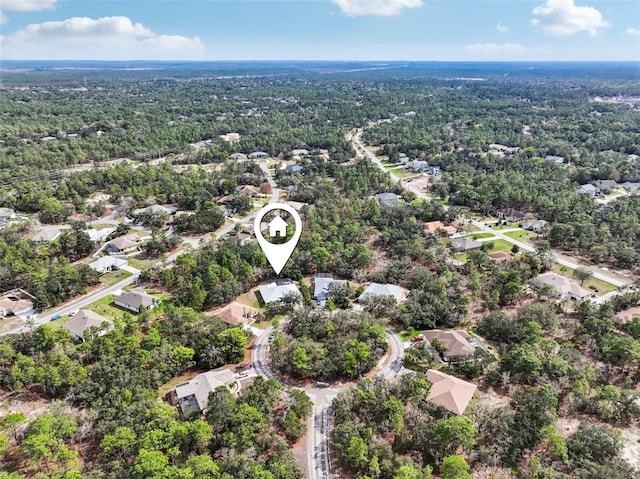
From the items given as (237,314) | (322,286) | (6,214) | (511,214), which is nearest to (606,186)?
(511,214)

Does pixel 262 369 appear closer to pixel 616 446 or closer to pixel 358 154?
pixel 616 446

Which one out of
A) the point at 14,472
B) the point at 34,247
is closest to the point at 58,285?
the point at 34,247

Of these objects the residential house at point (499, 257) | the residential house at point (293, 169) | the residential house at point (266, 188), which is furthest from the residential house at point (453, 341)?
the residential house at point (293, 169)

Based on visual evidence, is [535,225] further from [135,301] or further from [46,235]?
[46,235]

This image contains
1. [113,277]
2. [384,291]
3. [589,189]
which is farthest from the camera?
[589,189]

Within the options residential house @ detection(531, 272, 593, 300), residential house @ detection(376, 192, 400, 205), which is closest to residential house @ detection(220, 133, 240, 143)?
residential house @ detection(376, 192, 400, 205)

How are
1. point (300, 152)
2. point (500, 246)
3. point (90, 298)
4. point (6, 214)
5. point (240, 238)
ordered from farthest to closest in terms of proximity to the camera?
point (300, 152) → point (6, 214) → point (500, 246) → point (240, 238) → point (90, 298)
